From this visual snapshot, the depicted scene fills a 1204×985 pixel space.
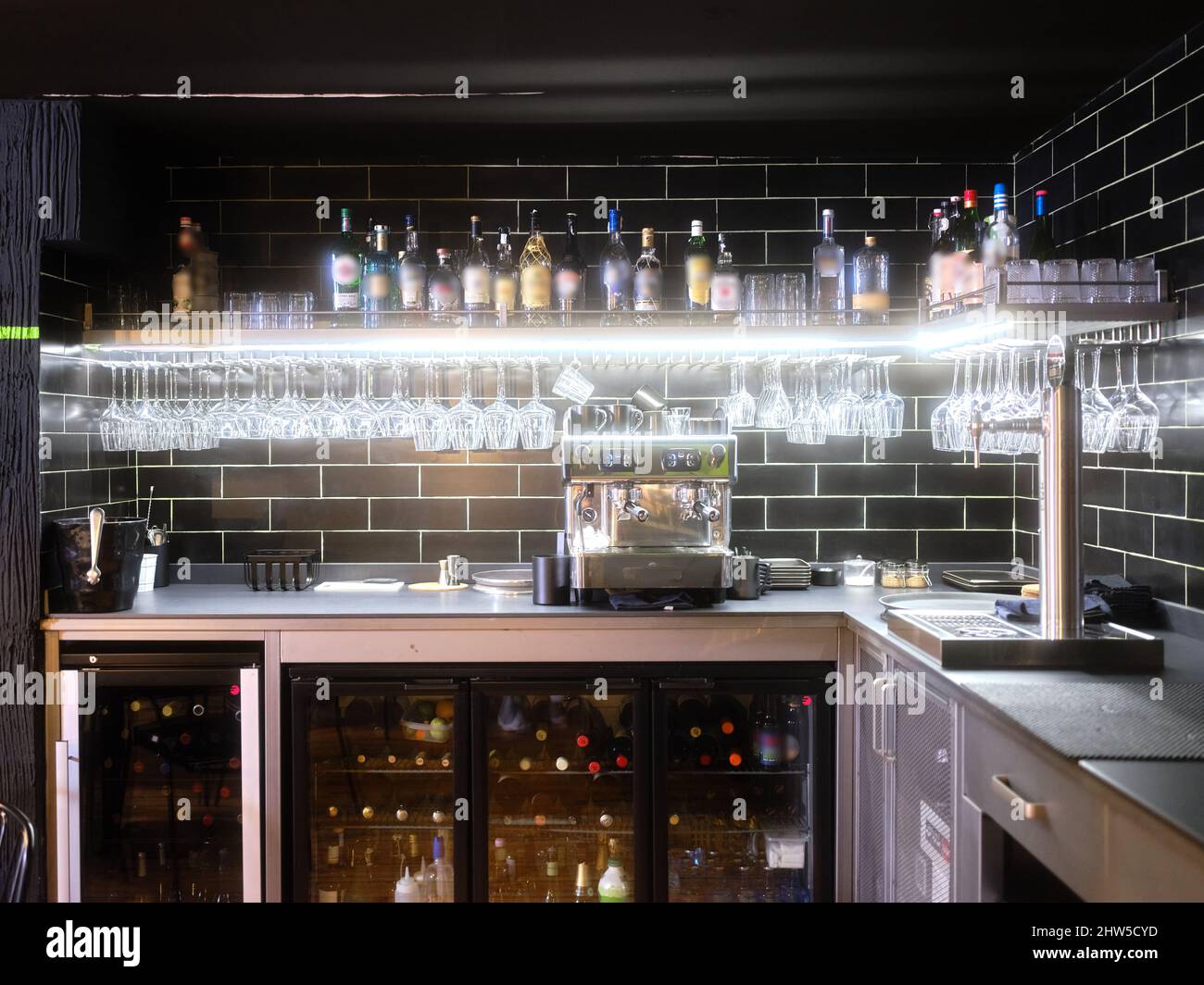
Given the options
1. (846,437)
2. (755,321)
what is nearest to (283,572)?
(755,321)

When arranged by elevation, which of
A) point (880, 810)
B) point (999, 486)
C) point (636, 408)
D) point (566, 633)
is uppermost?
point (636, 408)

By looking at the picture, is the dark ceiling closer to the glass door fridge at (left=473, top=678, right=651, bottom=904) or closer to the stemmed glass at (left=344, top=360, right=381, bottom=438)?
the stemmed glass at (left=344, top=360, right=381, bottom=438)

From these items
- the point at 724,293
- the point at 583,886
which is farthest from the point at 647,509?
the point at 583,886

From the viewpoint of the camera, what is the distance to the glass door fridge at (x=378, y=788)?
317 cm

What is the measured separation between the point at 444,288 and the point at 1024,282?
186 cm

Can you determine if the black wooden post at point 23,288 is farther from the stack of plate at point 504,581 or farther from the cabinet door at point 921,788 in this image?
the cabinet door at point 921,788

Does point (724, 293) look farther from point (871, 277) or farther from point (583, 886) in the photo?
point (583, 886)

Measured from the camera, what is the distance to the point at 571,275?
12.0ft

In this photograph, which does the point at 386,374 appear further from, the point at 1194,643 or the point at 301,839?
the point at 1194,643

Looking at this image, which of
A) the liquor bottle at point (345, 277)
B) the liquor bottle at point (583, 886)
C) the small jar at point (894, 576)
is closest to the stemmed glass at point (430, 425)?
the liquor bottle at point (345, 277)

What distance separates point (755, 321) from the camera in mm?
3441

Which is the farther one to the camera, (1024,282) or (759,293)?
(759,293)
